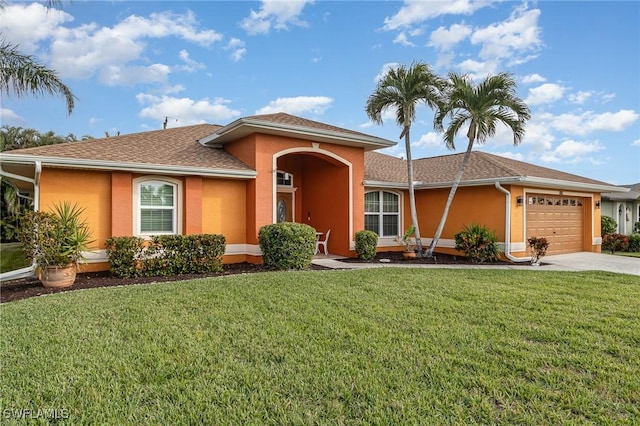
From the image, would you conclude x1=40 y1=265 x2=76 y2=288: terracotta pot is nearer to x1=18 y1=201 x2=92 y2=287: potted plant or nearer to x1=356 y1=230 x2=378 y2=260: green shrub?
x1=18 y1=201 x2=92 y2=287: potted plant

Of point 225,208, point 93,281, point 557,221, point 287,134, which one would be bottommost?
point 93,281

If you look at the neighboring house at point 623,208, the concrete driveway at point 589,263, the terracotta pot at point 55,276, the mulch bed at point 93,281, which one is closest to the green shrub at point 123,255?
the mulch bed at point 93,281

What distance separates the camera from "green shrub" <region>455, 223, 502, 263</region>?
13.0 meters

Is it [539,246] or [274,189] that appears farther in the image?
[539,246]

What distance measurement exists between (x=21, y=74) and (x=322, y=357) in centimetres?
1187

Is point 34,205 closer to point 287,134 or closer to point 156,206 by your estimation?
point 156,206

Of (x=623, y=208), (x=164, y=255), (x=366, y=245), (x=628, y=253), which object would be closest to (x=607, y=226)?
(x=628, y=253)

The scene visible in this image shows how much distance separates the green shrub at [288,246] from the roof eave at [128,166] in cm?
217

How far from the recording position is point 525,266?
12094mm

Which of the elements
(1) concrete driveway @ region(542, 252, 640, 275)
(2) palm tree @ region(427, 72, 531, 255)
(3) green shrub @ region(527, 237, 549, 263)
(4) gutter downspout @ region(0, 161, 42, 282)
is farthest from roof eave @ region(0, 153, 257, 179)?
(1) concrete driveway @ region(542, 252, 640, 275)

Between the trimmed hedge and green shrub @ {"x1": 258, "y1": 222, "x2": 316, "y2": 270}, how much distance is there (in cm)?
135

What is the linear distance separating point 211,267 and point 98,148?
4.85 metres

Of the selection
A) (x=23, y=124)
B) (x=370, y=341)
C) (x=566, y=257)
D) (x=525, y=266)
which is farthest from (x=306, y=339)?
(x=23, y=124)

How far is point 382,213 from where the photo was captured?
15711 millimetres
